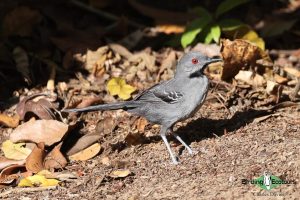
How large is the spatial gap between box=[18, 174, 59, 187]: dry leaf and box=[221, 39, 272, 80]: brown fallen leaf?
282cm

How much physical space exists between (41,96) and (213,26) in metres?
2.62

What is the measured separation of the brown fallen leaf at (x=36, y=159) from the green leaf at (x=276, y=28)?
412 centimetres

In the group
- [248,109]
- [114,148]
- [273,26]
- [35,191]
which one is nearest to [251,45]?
[248,109]

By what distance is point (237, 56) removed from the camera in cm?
816

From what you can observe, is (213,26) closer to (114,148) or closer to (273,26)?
(273,26)

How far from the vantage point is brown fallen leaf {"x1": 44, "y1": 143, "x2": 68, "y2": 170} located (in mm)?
6992

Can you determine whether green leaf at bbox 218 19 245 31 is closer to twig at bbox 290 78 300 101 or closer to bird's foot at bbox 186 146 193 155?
twig at bbox 290 78 300 101

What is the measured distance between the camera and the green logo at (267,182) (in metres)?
5.85

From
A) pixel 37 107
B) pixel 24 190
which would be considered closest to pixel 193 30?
pixel 37 107

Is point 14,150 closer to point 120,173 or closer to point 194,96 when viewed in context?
point 120,173

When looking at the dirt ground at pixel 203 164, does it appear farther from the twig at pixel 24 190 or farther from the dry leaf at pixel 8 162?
the dry leaf at pixel 8 162

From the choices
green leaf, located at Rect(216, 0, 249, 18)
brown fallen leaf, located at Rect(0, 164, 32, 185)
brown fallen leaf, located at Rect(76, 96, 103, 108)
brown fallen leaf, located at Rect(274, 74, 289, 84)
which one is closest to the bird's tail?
brown fallen leaf, located at Rect(0, 164, 32, 185)

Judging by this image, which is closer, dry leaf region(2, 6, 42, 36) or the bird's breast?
the bird's breast

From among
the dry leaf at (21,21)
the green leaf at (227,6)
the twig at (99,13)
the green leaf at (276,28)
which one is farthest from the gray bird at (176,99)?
the twig at (99,13)
